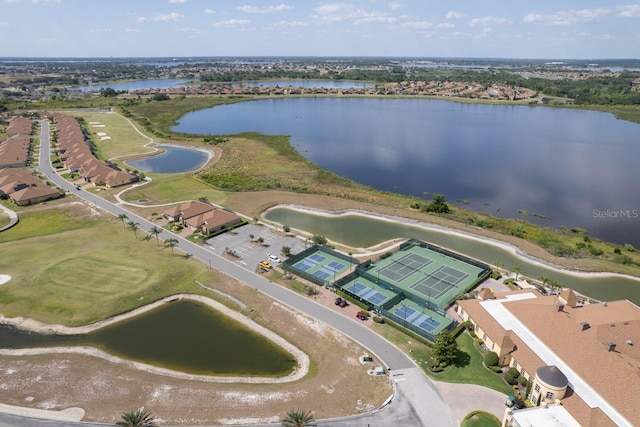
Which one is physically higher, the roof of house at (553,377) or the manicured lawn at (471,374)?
the roof of house at (553,377)

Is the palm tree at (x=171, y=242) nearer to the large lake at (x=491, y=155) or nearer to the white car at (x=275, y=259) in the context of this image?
the white car at (x=275, y=259)

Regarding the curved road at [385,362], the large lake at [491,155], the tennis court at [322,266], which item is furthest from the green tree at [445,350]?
the large lake at [491,155]

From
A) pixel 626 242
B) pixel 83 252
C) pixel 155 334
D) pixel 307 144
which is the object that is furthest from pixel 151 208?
pixel 626 242

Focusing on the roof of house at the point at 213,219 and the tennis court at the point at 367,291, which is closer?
the tennis court at the point at 367,291

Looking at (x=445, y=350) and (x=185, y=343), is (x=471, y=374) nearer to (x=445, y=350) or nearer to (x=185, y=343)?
(x=445, y=350)

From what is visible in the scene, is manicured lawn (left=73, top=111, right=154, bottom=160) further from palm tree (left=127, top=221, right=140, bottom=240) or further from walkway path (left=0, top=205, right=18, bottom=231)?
palm tree (left=127, top=221, right=140, bottom=240)

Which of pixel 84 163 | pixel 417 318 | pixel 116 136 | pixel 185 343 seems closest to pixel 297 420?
pixel 185 343
